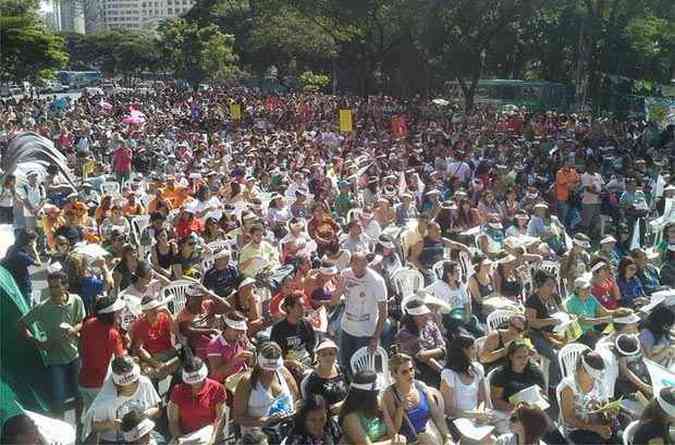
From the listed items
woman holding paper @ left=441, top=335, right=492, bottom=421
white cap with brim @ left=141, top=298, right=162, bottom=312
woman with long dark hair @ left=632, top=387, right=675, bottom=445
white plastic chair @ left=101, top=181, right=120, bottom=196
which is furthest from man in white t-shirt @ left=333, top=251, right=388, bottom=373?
white plastic chair @ left=101, top=181, right=120, bottom=196

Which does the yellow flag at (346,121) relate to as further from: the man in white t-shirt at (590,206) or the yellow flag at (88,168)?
the man in white t-shirt at (590,206)

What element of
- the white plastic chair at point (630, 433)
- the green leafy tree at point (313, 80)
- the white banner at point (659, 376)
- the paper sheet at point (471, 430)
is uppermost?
the green leafy tree at point (313, 80)

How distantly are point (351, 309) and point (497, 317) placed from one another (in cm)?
138

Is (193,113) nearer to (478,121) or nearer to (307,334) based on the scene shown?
(478,121)

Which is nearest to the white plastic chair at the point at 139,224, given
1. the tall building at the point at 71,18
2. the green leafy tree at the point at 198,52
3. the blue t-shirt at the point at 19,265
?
the blue t-shirt at the point at 19,265

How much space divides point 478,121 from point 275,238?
51.5 ft

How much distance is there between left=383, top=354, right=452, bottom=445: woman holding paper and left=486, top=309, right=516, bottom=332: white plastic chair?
1.91m

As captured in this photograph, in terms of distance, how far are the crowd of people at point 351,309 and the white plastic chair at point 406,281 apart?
0.02m

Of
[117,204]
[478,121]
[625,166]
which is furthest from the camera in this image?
[478,121]

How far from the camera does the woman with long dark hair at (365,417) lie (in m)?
4.27

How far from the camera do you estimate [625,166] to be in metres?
14.0

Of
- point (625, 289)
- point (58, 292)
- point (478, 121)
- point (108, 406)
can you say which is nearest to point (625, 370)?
point (625, 289)

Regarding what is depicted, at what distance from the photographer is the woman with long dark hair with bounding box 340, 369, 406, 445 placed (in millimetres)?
4266

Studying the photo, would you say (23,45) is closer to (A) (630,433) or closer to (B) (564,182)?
(B) (564,182)
